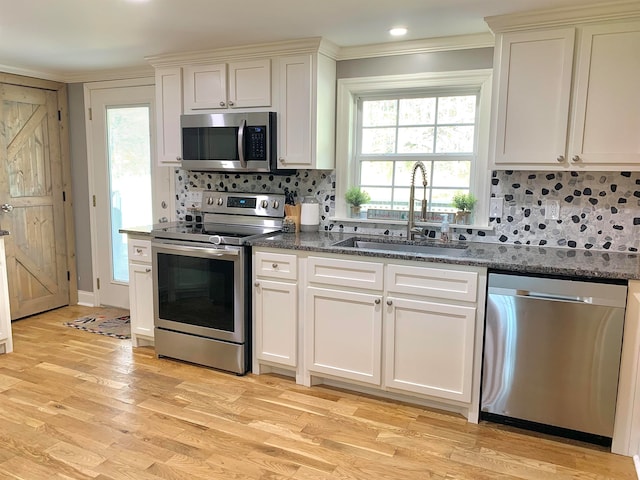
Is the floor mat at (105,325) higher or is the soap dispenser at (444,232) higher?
the soap dispenser at (444,232)

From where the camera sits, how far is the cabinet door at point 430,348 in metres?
2.62

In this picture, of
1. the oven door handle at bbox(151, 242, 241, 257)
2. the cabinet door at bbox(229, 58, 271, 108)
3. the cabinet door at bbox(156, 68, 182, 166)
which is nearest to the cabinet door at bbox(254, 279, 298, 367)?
the oven door handle at bbox(151, 242, 241, 257)

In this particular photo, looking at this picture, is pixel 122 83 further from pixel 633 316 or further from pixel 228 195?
pixel 633 316

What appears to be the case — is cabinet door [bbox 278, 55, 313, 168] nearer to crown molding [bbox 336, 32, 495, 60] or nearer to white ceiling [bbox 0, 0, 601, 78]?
white ceiling [bbox 0, 0, 601, 78]

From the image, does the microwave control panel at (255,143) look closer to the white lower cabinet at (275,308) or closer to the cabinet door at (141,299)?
the white lower cabinet at (275,308)

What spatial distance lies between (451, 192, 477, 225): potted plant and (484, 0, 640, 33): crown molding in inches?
39.1

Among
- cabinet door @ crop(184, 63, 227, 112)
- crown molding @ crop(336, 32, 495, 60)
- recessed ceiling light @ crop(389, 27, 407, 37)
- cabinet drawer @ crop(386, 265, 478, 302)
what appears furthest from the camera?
cabinet door @ crop(184, 63, 227, 112)

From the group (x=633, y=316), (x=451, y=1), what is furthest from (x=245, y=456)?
(x=451, y=1)

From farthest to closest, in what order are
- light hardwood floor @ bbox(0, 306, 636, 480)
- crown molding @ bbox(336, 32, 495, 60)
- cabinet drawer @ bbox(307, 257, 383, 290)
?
1. crown molding @ bbox(336, 32, 495, 60)
2. cabinet drawer @ bbox(307, 257, 383, 290)
3. light hardwood floor @ bbox(0, 306, 636, 480)

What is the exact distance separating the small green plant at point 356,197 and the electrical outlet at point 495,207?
84 centimetres

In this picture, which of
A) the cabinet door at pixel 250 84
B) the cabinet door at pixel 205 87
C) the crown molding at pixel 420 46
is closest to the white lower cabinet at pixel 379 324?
the cabinet door at pixel 250 84

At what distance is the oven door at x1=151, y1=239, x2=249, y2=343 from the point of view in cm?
313

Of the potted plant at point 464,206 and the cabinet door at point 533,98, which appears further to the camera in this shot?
the potted plant at point 464,206

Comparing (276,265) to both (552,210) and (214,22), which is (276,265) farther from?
(552,210)
